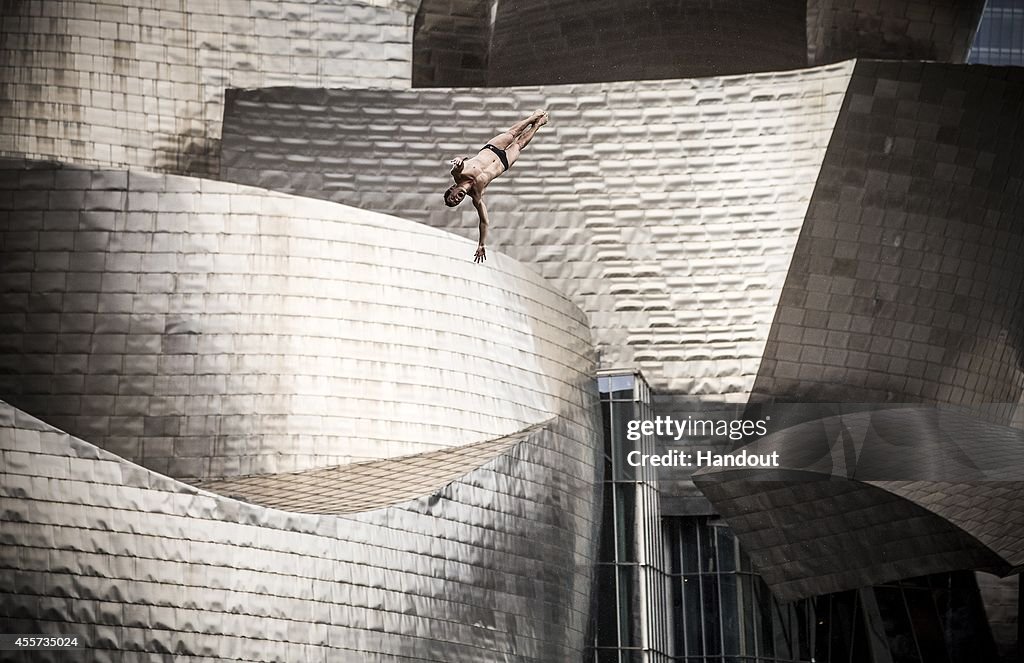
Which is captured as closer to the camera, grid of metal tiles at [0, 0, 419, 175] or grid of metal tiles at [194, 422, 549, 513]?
grid of metal tiles at [194, 422, 549, 513]

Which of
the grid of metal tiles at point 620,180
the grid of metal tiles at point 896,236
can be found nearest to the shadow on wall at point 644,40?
the grid of metal tiles at point 620,180

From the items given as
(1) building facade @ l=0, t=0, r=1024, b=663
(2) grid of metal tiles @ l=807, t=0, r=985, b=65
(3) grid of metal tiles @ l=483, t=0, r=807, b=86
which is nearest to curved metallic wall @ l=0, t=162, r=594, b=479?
(1) building facade @ l=0, t=0, r=1024, b=663

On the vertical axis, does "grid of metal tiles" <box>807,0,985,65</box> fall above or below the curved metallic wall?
above

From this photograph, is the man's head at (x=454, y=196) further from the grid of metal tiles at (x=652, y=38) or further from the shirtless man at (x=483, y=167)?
the grid of metal tiles at (x=652, y=38)

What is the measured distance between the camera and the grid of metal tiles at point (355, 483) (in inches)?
453

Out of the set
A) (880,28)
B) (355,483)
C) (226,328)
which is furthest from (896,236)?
(226,328)

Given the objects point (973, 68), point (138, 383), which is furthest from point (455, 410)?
point (973, 68)

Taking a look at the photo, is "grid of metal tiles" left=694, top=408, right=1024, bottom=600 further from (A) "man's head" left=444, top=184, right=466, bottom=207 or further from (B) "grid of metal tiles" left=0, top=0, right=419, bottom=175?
(B) "grid of metal tiles" left=0, top=0, right=419, bottom=175

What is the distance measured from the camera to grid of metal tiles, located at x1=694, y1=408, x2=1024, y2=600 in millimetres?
14367

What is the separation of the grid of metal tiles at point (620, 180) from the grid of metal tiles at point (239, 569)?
415 centimetres

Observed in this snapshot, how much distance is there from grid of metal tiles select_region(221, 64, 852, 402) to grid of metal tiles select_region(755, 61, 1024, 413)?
38 cm

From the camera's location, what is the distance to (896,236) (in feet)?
52.0

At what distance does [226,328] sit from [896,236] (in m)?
7.55

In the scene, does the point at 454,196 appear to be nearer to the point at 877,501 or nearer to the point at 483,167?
the point at 483,167
